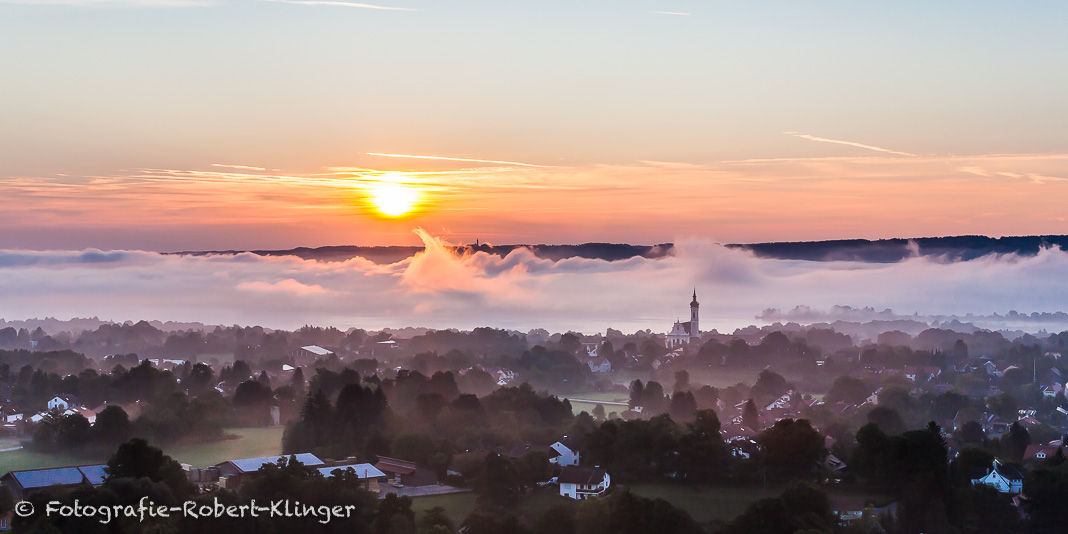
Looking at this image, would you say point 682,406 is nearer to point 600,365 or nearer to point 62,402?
point 600,365

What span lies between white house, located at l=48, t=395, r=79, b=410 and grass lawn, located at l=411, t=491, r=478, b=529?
17007mm

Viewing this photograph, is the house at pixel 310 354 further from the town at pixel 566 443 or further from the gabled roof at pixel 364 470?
the gabled roof at pixel 364 470

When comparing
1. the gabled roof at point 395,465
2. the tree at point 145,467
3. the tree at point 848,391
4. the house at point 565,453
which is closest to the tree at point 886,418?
the tree at point 848,391

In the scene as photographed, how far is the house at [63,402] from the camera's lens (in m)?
33.4

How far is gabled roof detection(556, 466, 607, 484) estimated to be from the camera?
2138 centimetres

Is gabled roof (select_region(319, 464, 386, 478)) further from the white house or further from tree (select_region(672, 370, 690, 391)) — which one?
tree (select_region(672, 370, 690, 391))

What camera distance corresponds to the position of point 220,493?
17125mm

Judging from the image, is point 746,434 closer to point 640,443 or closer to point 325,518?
point 640,443

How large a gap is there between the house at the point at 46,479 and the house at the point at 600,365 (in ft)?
104

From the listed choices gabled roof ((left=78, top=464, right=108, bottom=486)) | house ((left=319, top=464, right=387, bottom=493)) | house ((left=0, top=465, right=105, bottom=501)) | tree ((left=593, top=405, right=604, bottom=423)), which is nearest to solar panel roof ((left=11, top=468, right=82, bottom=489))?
house ((left=0, top=465, right=105, bottom=501))

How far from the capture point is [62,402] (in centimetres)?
3409

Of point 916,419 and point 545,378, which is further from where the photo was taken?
point 545,378

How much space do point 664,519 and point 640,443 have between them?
Answer: 6382 millimetres

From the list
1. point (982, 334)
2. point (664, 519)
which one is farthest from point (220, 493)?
point (982, 334)
